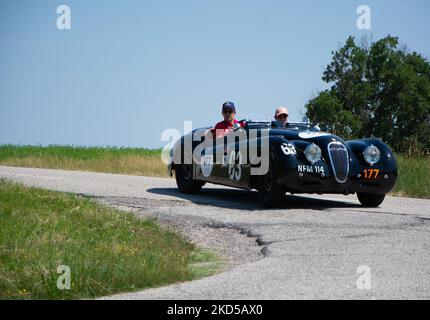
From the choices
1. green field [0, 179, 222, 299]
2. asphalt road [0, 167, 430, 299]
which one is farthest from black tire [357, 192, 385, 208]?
green field [0, 179, 222, 299]

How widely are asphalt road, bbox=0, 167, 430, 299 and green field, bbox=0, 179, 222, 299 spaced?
15.2 inches

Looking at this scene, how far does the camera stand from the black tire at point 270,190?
1045 cm

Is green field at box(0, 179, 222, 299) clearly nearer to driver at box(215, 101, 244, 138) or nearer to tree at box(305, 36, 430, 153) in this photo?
driver at box(215, 101, 244, 138)

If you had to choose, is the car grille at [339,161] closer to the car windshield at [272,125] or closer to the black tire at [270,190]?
the black tire at [270,190]

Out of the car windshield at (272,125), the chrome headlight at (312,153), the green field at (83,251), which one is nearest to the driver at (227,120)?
the car windshield at (272,125)

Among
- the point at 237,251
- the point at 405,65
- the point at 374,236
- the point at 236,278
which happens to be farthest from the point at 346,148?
the point at 405,65

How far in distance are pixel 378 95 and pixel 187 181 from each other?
43153mm

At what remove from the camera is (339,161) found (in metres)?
10.5

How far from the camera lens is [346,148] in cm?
1073

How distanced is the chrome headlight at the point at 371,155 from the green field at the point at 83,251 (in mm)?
3376

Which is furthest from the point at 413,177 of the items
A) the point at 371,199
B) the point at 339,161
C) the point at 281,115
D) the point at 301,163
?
the point at 301,163

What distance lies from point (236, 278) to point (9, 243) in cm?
241

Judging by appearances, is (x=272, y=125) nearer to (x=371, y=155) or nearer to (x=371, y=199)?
(x=371, y=155)

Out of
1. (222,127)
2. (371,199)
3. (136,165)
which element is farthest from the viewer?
(136,165)
